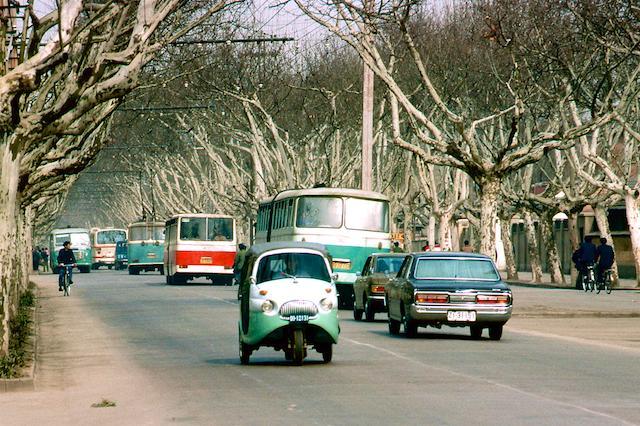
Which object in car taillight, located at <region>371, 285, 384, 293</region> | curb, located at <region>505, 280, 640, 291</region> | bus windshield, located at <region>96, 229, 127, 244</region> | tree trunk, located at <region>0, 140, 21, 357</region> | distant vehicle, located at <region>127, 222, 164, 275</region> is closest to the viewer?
tree trunk, located at <region>0, 140, 21, 357</region>

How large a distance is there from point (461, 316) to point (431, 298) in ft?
1.88

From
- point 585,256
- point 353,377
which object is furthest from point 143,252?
point 353,377

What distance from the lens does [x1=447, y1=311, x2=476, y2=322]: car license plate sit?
78.8ft

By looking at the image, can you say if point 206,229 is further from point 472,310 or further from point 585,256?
point 472,310

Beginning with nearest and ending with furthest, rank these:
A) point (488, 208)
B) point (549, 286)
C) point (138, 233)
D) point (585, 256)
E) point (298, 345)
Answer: point (298, 345)
point (488, 208)
point (585, 256)
point (549, 286)
point (138, 233)

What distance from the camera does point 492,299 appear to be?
79.2 ft

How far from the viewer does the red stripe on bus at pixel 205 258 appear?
191ft

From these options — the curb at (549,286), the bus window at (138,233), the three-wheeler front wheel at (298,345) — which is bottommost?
the three-wheeler front wheel at (298,345)

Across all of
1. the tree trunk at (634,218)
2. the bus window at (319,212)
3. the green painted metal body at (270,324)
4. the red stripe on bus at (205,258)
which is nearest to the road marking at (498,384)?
the green painted metal body at (270,324)

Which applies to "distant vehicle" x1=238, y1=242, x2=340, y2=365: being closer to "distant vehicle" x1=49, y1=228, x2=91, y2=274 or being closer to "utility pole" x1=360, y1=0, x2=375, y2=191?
"utility pole" x1=360, y1=0, x2=375, y2=191

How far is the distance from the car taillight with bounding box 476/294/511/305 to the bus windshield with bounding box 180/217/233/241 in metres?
35.8

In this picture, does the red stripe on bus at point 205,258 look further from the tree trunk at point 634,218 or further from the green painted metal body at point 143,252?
the green painted metal body at point 143,252

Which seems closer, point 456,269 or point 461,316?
point 461,316

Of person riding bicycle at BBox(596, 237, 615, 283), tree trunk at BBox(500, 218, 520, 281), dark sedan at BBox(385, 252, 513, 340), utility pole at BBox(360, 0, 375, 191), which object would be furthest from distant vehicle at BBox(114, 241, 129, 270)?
dark sedan at BBox(385, 252, 513, 340)
